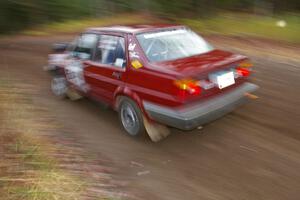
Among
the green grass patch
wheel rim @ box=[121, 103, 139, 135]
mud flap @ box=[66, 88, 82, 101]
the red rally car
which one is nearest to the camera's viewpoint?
the red rally car

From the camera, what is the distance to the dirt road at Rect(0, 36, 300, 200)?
4.27 meters

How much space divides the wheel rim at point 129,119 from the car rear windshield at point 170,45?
84 centimetres

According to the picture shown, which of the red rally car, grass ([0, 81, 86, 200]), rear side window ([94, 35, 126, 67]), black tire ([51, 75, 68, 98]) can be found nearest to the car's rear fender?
the red rally car

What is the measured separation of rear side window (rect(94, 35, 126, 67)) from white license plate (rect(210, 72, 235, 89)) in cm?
133

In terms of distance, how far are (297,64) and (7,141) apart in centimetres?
643

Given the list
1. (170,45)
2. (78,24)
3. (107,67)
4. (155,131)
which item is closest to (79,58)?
(107,67)

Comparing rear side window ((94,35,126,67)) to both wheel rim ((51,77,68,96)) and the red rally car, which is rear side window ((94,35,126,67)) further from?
wheel rim ((51,77,68,96))

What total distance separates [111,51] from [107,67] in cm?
25

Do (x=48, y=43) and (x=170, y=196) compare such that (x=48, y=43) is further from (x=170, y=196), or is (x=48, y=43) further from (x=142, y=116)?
(x=170, y=196)

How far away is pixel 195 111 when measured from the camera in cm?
478

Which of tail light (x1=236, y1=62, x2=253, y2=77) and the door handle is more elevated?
tail light (x1=236, y1=62, x2=253, y2=77)

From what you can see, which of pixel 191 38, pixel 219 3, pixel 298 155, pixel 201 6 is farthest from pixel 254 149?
pixel 219 3

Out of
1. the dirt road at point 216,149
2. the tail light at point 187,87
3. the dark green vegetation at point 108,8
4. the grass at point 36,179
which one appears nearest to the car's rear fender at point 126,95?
the dirt road at point 216,149

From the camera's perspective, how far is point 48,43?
579 inches
